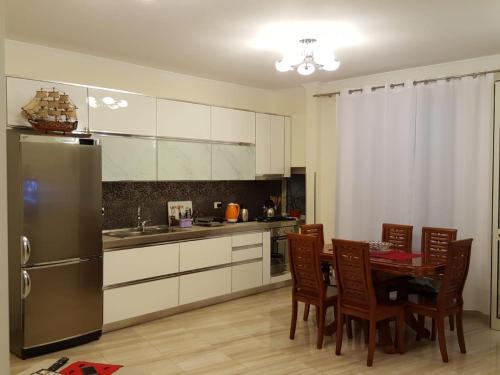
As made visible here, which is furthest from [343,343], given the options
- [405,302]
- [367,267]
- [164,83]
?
[164,83]

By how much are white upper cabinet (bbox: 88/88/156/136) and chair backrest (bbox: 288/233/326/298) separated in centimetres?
194

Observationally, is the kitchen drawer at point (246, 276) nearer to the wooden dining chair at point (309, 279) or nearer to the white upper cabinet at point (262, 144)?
the white upper cabinet at point (262, 144)

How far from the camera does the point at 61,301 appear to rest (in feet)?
12.8

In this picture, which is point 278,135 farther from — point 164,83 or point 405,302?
point 405,302

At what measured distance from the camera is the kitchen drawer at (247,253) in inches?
218

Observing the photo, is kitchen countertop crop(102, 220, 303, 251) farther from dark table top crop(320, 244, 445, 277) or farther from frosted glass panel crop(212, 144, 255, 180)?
dark table top crop(320, 244, 445, 277)

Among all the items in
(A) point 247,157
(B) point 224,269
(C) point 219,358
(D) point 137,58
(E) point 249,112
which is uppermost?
(D) point 137,58

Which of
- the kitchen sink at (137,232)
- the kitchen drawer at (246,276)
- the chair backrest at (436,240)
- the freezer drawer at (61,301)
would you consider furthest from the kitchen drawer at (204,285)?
the chair backrest at (436,240)

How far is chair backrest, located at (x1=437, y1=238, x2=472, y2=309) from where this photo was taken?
3647 mm

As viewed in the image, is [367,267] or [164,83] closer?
[367,267]

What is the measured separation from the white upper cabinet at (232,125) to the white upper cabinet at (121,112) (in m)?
0.90

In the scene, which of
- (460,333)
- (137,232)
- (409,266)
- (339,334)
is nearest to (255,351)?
(339,334)

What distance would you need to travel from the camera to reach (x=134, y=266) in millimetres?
→ 4512

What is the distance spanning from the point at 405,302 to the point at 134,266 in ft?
8.29
